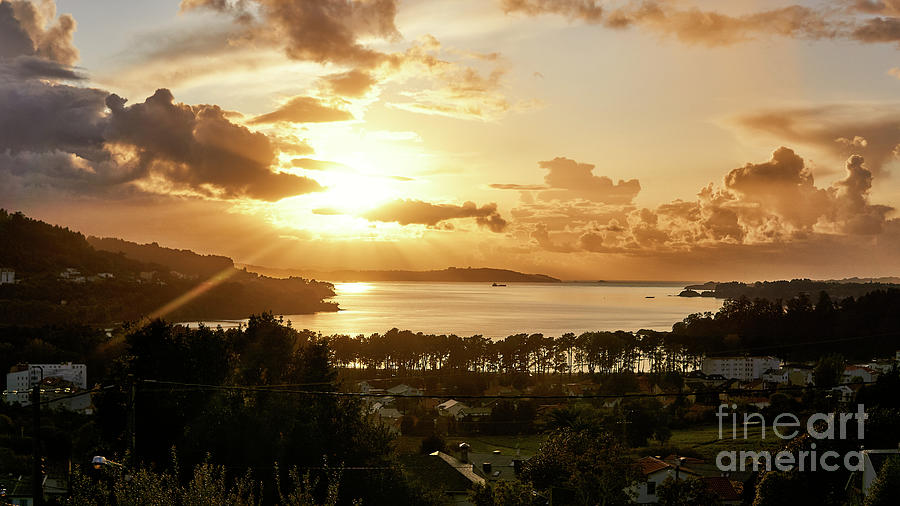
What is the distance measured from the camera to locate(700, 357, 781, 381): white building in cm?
7244

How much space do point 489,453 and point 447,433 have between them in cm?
792

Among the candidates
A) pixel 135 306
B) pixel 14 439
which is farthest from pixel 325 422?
pixel 135 306

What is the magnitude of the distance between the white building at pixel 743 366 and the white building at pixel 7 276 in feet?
264

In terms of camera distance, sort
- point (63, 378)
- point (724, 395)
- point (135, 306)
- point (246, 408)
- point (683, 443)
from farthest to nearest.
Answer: point (135, 306) < point (724, 395) < point (63, 378) < point (683, 443) < point (246, 408)

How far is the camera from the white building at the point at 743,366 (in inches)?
2852

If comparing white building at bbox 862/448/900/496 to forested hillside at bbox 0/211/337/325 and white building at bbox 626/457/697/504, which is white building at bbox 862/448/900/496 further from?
forested hillside at bbox 0/211/337/325

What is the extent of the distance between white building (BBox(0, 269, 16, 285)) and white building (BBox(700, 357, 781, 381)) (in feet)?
264

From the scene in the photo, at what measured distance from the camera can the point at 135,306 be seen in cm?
9481

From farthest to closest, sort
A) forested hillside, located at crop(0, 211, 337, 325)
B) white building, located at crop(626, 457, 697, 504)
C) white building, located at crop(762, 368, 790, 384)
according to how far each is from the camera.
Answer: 1. forested hillside, located at crop(0, 211, 337, 325)
2. white building, located at crop(762, 368, 790, 384)
3. white building, located at crop(626, 457, 697, 504)

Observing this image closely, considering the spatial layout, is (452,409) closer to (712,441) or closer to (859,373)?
(712,441)

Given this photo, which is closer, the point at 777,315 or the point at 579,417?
the point at 579,417

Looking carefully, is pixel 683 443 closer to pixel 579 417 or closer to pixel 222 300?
pixel 579 417

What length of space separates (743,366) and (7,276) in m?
85.5

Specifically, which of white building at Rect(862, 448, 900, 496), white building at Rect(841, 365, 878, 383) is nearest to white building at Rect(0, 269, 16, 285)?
white building at Rect(841, 365, 878, 383)
